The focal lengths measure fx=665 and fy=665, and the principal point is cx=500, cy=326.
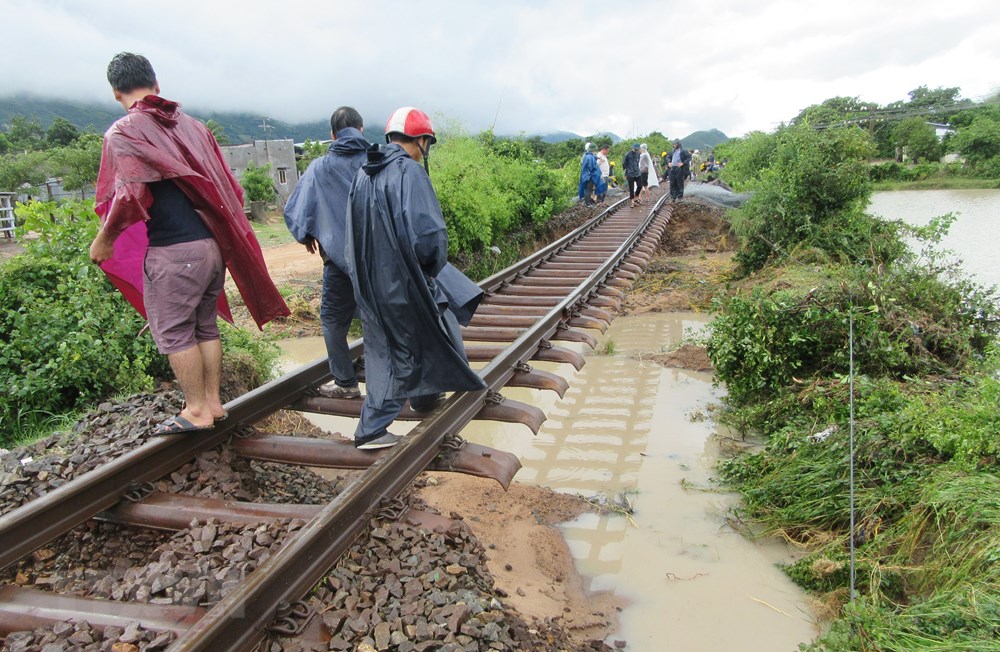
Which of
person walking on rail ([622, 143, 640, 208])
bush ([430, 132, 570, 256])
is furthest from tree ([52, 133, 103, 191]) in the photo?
person walking on rail ([622, 143, 640, 208])

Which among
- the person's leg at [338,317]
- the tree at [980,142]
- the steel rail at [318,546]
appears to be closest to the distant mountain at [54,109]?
the tree at [980,142]

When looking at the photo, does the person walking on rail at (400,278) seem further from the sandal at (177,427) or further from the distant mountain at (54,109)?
the distant mountain at (54,109)

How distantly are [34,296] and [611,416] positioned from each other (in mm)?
4801

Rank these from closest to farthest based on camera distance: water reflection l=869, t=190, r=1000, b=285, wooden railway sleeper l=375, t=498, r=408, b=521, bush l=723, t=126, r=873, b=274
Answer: wooden railway sleeper l=375, t=498, r=408, b=521
bush l=723, t=126, r=873, b=274
water reflection l=869, t=190, r=1000, b=285

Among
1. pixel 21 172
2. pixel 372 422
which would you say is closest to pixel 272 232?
pixel 21 172

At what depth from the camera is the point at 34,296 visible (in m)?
5.01

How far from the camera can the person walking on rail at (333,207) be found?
12.4ft

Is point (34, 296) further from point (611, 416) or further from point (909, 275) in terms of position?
point (909, 275)

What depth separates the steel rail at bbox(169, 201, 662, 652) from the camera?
196 cm

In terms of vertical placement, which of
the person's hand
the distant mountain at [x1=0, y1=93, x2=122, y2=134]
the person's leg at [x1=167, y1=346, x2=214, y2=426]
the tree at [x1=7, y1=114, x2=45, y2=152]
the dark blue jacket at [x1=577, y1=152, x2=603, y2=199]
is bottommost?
the person's leg at [x1=167, y1=346, x2=214, y2=426]

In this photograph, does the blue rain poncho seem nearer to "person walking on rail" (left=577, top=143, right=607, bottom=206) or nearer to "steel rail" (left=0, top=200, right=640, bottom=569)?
"person walking on rail" (left=577, top=143, right=607, bottom=206)

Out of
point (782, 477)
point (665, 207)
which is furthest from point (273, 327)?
point (665, 207)

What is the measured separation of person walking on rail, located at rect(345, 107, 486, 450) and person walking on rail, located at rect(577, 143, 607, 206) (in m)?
14.1

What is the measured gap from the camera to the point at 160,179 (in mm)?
2932
